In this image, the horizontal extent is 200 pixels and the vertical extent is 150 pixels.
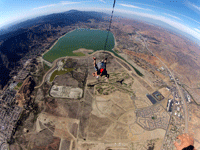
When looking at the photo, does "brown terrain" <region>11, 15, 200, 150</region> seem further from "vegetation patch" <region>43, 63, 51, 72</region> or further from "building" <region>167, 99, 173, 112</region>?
"building" <region>167, 99, 173, 112</region>

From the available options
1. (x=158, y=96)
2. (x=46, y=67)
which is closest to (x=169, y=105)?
(x=158, y=96)

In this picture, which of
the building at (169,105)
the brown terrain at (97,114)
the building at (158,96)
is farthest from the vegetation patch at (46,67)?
the building at (169,105)

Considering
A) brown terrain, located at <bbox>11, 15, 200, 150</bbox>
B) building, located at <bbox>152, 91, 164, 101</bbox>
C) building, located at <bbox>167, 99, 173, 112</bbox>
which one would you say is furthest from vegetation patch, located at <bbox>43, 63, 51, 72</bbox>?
building, located at <bbox>167, 99, 173, 112</bbox>

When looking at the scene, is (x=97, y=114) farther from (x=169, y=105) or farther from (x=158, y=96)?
(x=169, y=105)

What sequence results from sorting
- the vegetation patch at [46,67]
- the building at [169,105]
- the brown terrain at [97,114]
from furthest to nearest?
the vegetation patch at [46,67], the building at [169,105], the brown terrain at [97,114]

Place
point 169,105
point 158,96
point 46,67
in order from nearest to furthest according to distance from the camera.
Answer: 1. point 169,105
2. point 158,96
3. point 46,67

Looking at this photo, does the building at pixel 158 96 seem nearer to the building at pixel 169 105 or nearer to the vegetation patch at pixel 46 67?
the building at pixel 169 105

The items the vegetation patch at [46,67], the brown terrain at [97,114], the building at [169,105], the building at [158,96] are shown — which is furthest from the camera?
the vegetation patch at [46,67]

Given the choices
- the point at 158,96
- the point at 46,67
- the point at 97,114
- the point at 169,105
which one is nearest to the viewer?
the point at 97,114

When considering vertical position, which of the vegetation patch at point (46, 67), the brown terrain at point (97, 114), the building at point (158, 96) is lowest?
the brown terrain at point (97, 114)

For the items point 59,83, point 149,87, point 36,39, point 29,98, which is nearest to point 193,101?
point 149,87

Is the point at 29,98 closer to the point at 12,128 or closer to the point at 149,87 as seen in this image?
the point at 12,128
